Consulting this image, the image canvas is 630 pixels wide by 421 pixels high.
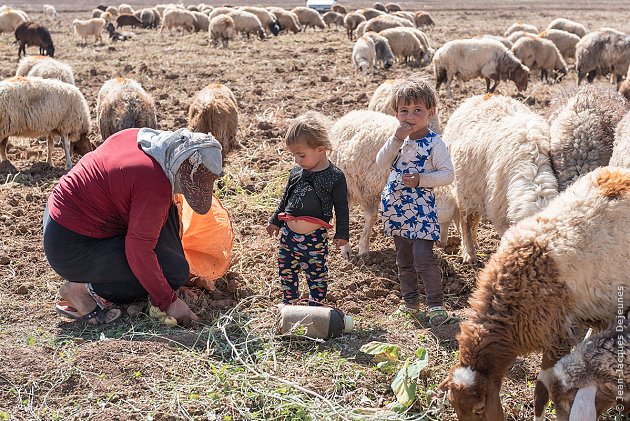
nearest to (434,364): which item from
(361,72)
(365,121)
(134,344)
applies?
(134,344)

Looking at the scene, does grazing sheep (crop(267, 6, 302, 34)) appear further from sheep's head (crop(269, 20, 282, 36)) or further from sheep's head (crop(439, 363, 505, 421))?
sheep's head (crop(439, 363, 505, 421))

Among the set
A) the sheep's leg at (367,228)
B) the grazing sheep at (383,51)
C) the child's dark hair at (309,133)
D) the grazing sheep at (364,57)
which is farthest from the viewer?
the grazing sheep at (383,51)

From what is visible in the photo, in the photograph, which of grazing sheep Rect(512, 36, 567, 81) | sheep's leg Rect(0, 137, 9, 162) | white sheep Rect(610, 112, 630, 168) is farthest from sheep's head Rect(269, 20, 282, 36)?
white sheep Rect(610, 112, 630, 168)

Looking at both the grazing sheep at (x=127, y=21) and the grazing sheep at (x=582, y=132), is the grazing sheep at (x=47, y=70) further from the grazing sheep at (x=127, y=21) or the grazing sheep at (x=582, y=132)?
the grazing sheep at (x=127, y=21)

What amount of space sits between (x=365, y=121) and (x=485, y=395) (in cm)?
340

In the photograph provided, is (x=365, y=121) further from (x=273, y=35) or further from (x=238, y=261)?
(x=273, y=35)

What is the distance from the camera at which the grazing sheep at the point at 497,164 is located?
17.4 ft

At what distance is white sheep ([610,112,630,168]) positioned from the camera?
16.8 ft

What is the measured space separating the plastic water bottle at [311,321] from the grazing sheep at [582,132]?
6.98ft

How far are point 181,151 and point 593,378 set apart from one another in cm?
276

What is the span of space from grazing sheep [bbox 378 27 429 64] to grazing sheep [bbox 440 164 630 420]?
1918 cm

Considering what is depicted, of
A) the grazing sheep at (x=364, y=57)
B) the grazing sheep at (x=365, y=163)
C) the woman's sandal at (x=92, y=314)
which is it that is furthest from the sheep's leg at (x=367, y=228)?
the grazing sheep at (x=364, y=57)

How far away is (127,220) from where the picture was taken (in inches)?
186

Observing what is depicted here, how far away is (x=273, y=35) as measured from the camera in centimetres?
3042
